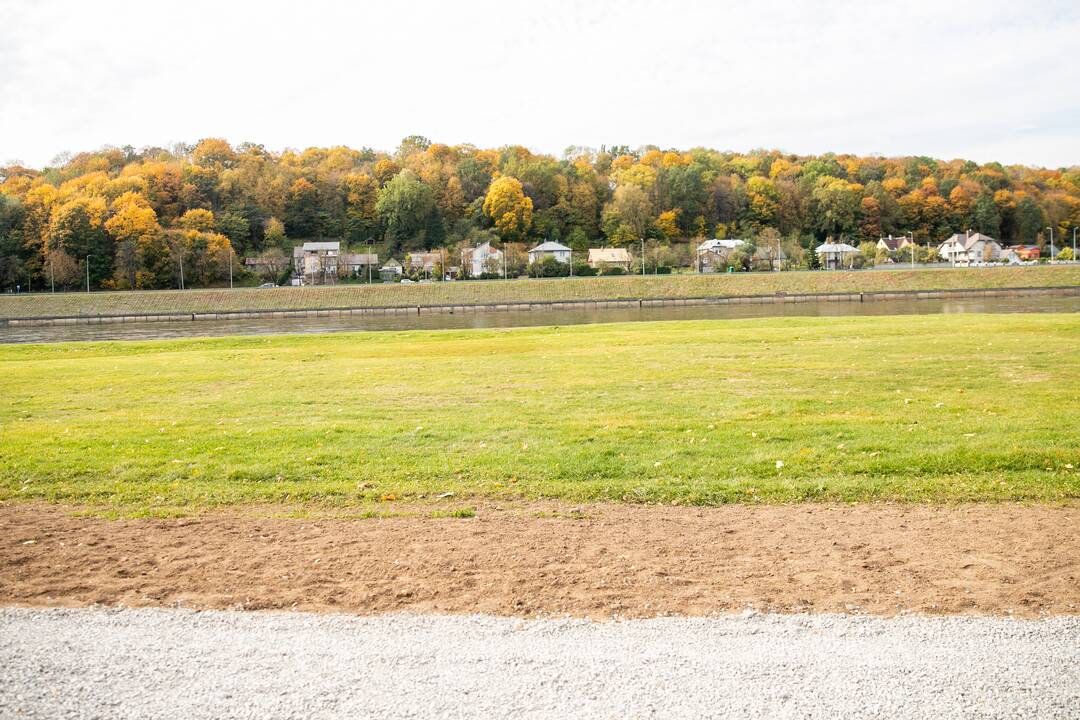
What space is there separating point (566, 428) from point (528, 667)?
684cm

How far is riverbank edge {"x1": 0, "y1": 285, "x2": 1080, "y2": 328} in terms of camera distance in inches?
2773

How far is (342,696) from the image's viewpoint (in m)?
4.85

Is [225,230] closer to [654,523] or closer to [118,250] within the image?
[118,250]

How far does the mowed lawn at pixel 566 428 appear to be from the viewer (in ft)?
30.4

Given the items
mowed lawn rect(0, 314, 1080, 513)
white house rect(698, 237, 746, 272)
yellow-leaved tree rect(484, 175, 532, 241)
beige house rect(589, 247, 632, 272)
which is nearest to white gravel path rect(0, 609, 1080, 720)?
mowed lawn rect(0, 314, 1080, 513)

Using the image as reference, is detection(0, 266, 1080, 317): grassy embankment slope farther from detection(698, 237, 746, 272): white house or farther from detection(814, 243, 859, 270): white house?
detection(814, 243, 859, 270): white house

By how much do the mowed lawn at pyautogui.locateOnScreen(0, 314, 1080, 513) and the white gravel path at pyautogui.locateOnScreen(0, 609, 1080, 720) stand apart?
3177mm

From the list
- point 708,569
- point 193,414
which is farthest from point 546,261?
point 708,569

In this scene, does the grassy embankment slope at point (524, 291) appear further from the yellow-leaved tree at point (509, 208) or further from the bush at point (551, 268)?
the yellow-leaved tree at point (509, 208)

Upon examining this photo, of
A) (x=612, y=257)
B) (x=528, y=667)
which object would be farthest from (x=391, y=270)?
(x=528, y=667)

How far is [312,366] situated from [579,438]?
447 inches

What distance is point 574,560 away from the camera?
6.99 m

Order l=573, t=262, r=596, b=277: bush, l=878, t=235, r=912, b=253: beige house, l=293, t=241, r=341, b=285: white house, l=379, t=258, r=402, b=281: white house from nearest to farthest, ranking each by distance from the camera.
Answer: l=573, t=262, r=596, b=277: bush, l=293, t=241, r=341, b=285: white house, l=379, t=258, r=402, b=281: white house, l=878, t=235, r=912, b=253: beige house

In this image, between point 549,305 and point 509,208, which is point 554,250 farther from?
point 549,305
